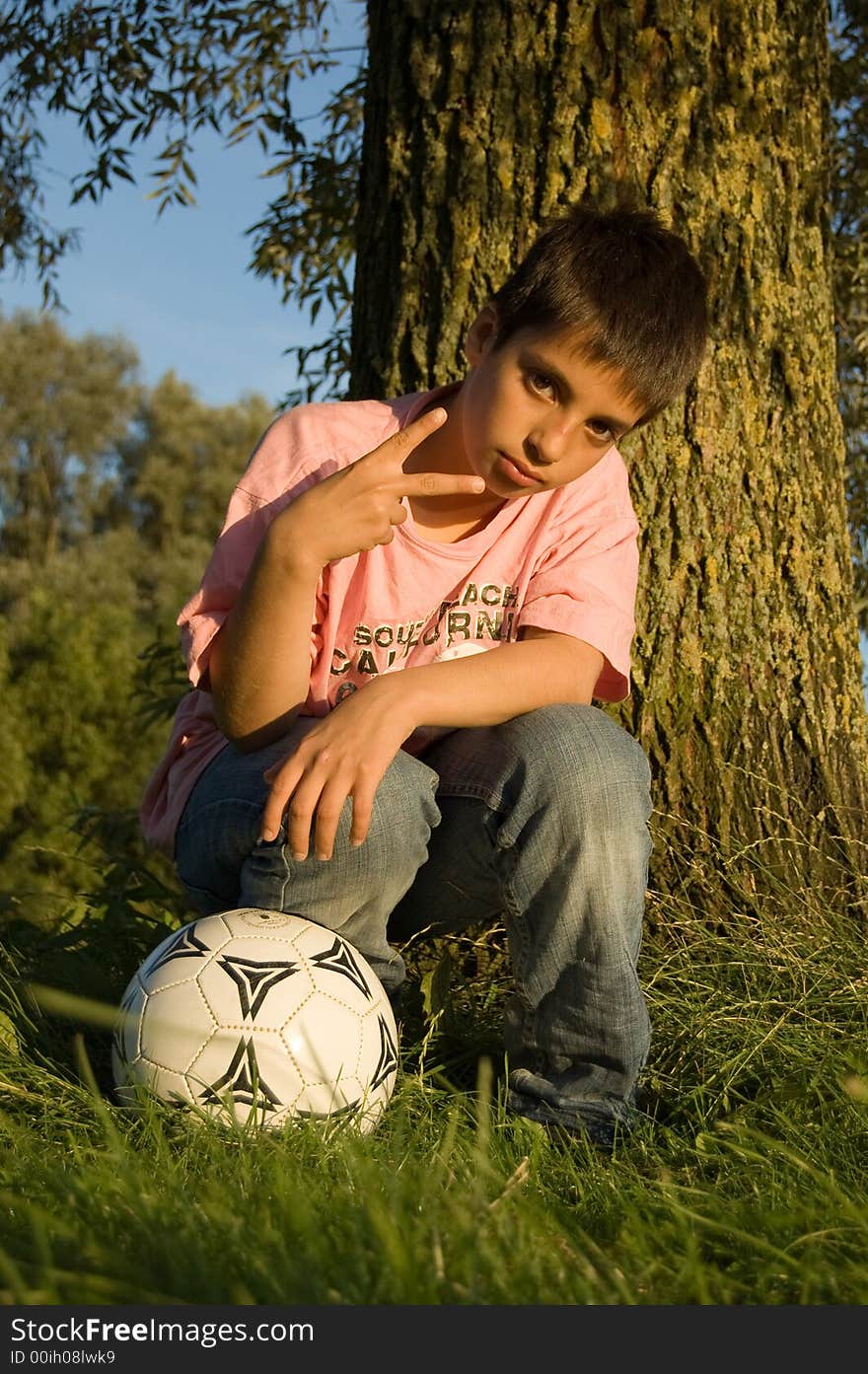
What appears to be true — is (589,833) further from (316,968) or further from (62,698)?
(62,698)

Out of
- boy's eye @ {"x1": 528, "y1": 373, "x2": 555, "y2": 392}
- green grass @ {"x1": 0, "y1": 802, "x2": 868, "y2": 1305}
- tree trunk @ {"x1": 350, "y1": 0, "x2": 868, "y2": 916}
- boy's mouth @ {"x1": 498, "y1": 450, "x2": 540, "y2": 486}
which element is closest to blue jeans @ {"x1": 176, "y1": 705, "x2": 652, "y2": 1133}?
green grass @ {"x1": 0, "y1": 802, "x2": 868, "y2": 1305}

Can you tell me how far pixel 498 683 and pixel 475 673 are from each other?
0.19 ft

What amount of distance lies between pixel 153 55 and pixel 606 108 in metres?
3.30

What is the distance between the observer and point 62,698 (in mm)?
25453

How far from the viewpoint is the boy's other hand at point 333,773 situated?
7.69 feet

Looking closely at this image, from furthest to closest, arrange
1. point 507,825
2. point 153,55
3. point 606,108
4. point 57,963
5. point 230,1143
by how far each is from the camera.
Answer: point 153,55 → point 606,108 → point 57,963 → point 507,825 → point 230,1143

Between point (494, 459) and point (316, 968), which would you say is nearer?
point (316, 968)

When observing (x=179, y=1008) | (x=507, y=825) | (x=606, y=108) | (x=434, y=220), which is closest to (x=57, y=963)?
(x=179, y=1008)

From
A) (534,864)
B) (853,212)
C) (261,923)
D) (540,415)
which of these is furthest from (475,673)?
(853,212)

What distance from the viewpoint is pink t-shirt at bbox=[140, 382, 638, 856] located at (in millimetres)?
2850

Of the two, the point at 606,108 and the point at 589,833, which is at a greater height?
the point at 606,108

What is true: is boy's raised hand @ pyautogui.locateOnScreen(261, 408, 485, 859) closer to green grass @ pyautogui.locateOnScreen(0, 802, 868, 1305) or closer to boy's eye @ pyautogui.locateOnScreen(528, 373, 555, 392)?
boy's eye @ pyautogui.locateOnScreen(528, 373, 555, 392)

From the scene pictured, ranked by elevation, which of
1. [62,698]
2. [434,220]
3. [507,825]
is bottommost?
[62,698]

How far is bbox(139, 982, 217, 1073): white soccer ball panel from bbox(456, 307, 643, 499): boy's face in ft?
3.88
